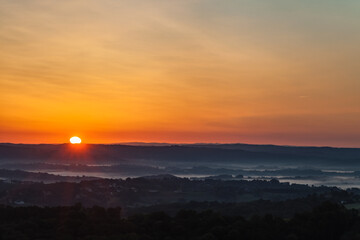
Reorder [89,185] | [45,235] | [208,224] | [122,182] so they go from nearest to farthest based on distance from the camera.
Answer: [45,235] → [208,224] → [89,185] → [122,182]

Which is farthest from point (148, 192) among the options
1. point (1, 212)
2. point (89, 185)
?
point (1, 212)

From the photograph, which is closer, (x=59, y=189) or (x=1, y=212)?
(x=1, y=212)

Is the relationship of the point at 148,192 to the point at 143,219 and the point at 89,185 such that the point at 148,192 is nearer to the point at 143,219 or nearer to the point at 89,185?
the point at 89,185

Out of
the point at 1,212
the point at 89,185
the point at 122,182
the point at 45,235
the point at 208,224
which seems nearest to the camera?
the point at 45,235

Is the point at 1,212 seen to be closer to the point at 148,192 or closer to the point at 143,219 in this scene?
the point at 143,219

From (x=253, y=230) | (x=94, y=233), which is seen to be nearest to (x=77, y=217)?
(x=94, y=233)

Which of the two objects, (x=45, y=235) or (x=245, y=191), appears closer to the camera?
(x=45, y=235)
